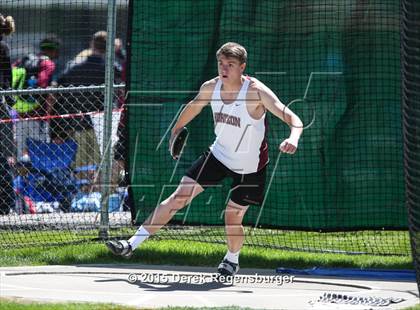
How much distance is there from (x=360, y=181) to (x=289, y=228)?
0.79 meters

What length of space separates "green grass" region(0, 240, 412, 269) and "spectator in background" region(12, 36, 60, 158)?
103 inches

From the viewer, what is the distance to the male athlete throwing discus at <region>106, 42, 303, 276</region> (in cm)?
834

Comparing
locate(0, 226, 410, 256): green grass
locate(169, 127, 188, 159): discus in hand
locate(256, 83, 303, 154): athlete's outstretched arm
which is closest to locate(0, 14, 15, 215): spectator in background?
locate(0, 226, 410, 256): green grass

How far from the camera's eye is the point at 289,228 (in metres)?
9.70

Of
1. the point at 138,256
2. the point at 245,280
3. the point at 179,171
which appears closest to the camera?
the point at 245,280

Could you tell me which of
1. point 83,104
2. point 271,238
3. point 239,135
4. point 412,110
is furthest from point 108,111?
point 412,110

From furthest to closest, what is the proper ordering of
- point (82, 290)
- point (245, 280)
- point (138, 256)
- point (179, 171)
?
1. point (179, 171)
2. point (138, 256)
3. point (245, 280)
4. point (82, 290)

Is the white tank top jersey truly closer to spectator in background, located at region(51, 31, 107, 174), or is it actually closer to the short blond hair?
the short blond hair

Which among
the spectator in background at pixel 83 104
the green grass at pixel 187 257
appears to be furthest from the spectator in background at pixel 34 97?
the green grass at pixel 187 257

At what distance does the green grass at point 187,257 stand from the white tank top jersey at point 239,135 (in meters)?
1.06

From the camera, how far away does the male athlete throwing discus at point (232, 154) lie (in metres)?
8.34

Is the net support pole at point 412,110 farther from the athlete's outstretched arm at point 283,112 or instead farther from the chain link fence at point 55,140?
the chain link fence at point 55,140

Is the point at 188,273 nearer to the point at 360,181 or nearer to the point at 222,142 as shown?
the point at 222,142

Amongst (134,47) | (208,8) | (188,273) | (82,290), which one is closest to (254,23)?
(208,8)
